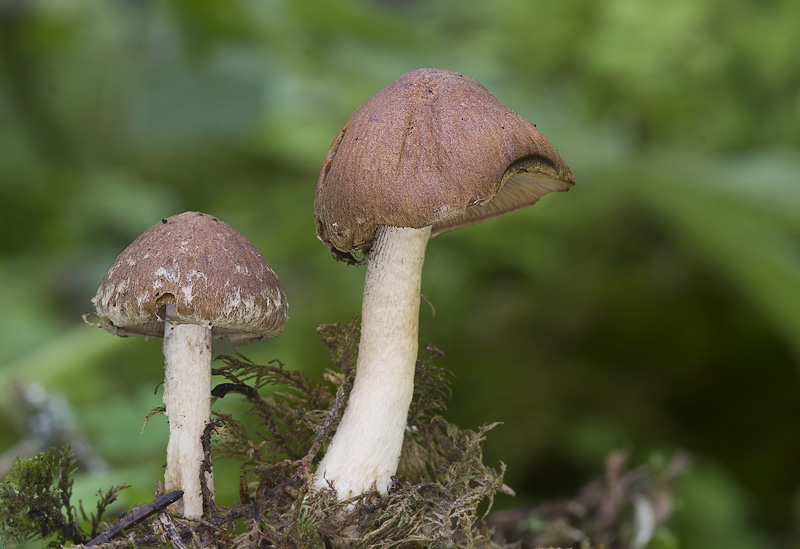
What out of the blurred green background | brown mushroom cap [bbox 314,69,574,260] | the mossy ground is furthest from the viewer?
the blurred green background

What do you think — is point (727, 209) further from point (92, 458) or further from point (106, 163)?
point (106, 163)

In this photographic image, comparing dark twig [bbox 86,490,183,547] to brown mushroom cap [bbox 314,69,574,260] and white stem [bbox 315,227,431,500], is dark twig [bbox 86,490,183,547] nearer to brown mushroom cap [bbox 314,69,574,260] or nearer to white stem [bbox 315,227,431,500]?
white stem [bbox 315,227,431,500]

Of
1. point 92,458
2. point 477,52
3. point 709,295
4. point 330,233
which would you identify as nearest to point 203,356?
point 330,233

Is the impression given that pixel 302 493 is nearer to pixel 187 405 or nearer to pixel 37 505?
pixel 187 405

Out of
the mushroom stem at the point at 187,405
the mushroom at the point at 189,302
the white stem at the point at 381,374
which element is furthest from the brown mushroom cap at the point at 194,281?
the white stem at the point at 381,374

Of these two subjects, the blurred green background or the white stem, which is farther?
the blurred green background

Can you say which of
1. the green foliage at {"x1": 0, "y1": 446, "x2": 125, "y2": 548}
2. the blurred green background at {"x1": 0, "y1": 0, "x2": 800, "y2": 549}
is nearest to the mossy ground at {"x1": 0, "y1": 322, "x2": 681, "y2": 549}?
the green foliage at {"x1": 0, "y1": 446, "x2": 125, "y2": 548}

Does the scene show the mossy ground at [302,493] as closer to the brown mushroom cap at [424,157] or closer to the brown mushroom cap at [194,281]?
the brown mushroom cap at [194,281]
